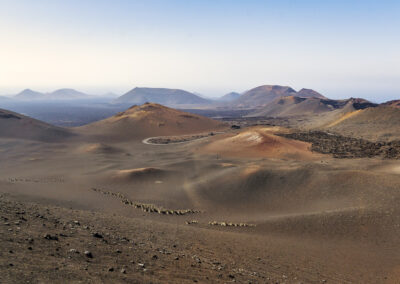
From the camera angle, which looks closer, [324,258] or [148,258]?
[148,258]

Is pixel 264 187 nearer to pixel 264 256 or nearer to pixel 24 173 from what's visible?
pixel 264 256

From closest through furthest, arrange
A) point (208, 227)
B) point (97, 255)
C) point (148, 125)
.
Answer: point (97, 255)
point (208, 227)
point (148, 125)

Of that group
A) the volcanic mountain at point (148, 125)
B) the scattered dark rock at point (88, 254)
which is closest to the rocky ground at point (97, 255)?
the scattered dark rock at point (88, 254)

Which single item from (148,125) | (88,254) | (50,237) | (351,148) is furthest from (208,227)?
(148,125)

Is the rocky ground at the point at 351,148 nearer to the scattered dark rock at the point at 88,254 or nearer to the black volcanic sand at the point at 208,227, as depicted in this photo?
the black volcanic sand at the point at 208,227

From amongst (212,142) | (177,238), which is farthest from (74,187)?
(212,142)

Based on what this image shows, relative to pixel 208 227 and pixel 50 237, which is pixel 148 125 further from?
pixel 50 237
